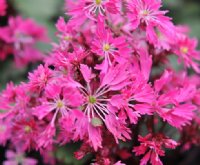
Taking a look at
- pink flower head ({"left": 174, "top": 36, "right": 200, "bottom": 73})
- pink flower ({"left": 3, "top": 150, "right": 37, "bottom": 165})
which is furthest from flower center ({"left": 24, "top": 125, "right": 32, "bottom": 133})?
pink flower head ({"left": 174, "top": 36, "right": 200, "bottom": 73})

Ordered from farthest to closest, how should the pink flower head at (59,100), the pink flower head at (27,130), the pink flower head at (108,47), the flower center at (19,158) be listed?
the flower center at (19,158) → the pink flower head at (27,130) → the pink flower head at (108,47) → the pink flower head at (59,100)

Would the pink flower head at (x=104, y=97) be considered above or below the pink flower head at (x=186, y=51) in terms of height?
below

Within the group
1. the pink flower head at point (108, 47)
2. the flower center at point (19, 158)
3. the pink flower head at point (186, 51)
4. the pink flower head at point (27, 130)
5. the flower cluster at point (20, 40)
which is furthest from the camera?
the flower cluster at point (20, 40)

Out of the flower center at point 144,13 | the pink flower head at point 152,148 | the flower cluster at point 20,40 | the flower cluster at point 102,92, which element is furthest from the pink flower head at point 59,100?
the flower cluster at point 20,40

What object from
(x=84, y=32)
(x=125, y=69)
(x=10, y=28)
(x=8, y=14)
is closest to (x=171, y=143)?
(x=125, y=69)

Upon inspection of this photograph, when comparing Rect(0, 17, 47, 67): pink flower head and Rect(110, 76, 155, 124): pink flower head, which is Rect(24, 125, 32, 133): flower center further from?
Rect(0, 17, 47, 67): pink flower head

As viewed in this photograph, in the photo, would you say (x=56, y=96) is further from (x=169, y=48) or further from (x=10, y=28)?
(x=10, y=28)

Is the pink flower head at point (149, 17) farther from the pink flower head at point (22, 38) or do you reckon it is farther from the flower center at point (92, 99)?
the pink flower head at point (22, 38)
